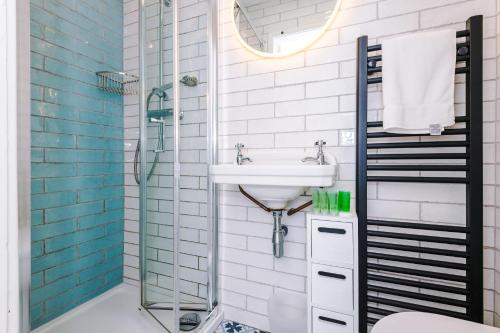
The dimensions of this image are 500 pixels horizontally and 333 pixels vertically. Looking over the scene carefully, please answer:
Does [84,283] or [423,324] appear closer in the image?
[423,324]

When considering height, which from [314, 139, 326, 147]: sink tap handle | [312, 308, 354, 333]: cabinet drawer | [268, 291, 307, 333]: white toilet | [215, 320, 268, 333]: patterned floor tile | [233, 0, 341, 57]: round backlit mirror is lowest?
[215, 320, 268, 333]: patterned floor tile

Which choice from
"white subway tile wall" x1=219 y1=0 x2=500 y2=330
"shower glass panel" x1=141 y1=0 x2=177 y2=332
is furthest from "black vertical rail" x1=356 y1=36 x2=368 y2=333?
"shower glass panel" x1=141 y1=0 x2=177 y2=332

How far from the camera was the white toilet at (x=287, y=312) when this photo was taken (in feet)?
4.62

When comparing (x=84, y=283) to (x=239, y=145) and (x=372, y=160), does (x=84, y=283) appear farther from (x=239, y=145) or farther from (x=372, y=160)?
(x=372, y=160)

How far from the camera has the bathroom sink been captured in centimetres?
113

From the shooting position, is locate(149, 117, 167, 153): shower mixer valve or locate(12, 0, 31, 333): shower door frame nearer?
locate(12, 0, 31, 333): shower door frame

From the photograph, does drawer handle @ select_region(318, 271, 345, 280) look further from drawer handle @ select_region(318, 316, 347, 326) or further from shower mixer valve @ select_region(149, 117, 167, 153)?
shower mixer valve @ select_region(149, 117, 167, 153)

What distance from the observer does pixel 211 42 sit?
64.5 inches

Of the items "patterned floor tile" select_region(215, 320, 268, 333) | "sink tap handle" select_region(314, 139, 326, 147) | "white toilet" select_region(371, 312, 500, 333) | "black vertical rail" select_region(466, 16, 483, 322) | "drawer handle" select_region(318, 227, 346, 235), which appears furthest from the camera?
"patterned floor tile" select_region(215, 320, 268, 333)

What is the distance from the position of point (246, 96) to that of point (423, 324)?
4.56 ft

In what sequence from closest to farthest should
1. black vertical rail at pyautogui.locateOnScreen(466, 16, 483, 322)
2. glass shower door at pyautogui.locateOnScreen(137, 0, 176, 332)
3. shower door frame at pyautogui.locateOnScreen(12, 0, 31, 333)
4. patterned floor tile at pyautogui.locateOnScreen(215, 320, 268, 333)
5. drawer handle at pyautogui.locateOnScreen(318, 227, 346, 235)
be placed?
1. shower door frame at pyautogui.locateOnScreen(12, 0, 31, 333)
2. black vertical rail at pyautogui.locateOnScreen(466, 16, 483, 322)
3. drawer handle at pyautogui.locateOnScreen(318, 227, 346, 235)
4. glass shower door at pyautogui.locateOnScreen(137, 0, 176, 332)
5. patterned floor tile at pyautogui.locateOnScreen(215, 320, 268, 333)

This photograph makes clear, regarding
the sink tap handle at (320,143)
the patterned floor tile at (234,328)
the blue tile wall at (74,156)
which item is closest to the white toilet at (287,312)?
the patterned floor tile at (234,328)

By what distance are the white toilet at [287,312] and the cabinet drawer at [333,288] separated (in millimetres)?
287

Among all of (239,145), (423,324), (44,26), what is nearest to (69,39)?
(44,26)
